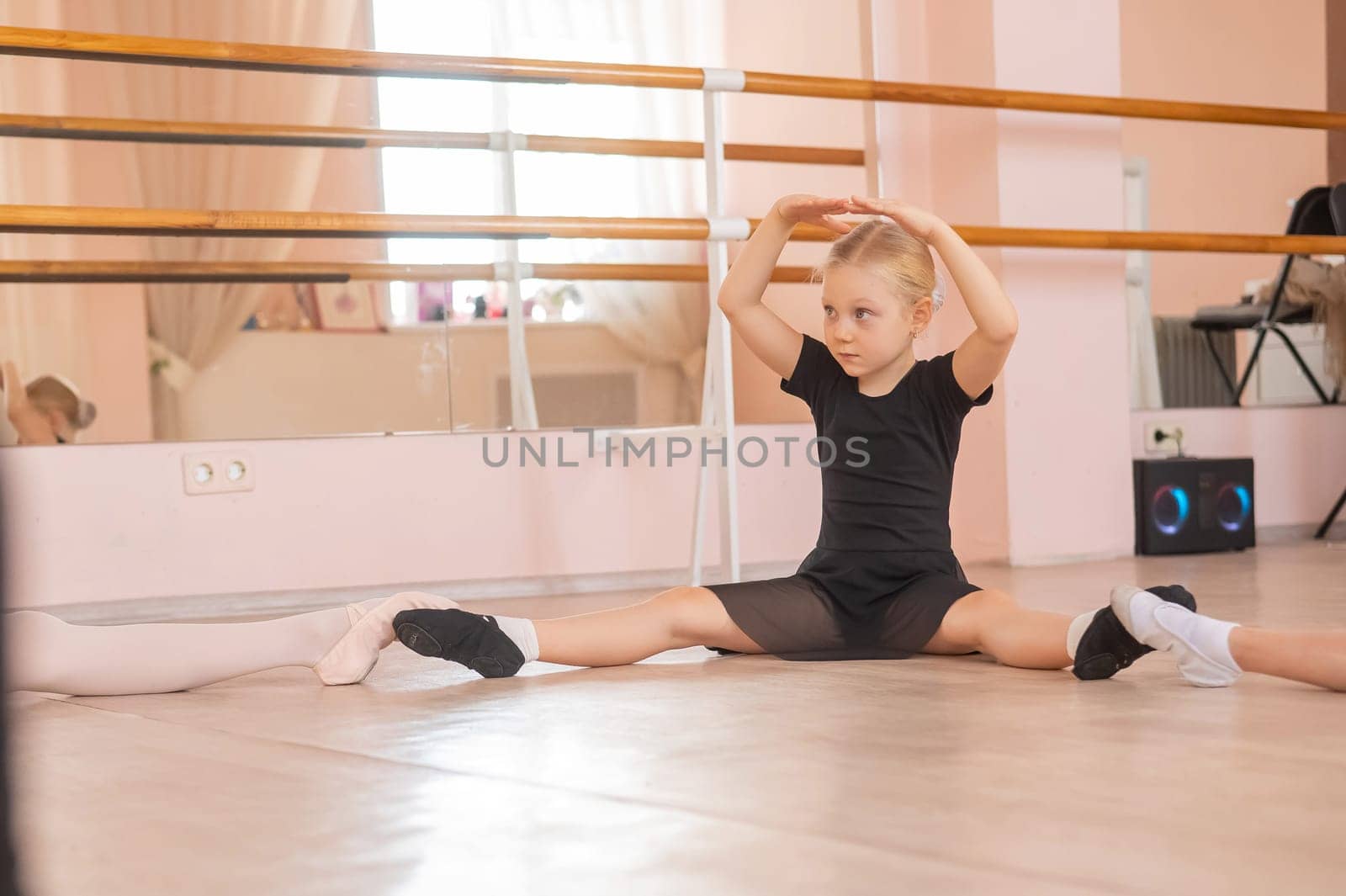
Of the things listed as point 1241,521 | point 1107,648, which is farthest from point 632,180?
point 1107,648

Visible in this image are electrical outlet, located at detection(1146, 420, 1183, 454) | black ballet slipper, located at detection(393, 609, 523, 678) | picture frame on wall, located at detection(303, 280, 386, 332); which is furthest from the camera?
electrical outlet, located at detection(1146, 420, 1183, 454)

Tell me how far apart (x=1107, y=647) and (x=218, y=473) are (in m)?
1.59

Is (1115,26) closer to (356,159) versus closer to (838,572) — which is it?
(356,159)

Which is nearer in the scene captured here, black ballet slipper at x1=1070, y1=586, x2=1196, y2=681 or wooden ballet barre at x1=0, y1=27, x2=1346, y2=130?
black ballet slipper at x1=1070, y1=586, x2=1196, y2=681

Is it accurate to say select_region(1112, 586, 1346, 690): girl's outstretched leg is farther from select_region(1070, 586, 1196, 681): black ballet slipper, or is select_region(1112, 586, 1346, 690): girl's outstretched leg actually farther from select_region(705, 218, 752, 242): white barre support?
select_region(705, 218, 752, 242): white barre support

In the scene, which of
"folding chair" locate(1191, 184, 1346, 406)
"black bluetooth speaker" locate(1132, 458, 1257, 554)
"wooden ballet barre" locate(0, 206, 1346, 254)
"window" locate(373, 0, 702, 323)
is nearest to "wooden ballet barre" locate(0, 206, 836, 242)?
"wooden ballet barre" locate(0, 206, 1346, 254)

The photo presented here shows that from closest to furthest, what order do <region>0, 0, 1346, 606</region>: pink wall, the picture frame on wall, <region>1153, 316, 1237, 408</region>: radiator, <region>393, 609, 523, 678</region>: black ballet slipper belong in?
<region>393, 609, 523, 678</region>: black ballet slipper, <region>0, 0, 1346, 606</region>: pink wall, the picture frame on wall, <region>1153, 316, 1237, 408</region>: radiator

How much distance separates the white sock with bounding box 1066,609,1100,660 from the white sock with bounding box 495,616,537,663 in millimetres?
525

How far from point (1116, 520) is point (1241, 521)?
35cm

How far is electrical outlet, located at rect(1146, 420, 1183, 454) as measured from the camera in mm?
3203

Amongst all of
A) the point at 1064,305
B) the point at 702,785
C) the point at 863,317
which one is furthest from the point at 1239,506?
the point at 702,785

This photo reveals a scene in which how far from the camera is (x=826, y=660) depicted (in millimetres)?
1508

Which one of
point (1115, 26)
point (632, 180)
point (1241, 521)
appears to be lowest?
point (1241, 521)

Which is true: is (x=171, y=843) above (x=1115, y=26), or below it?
below
